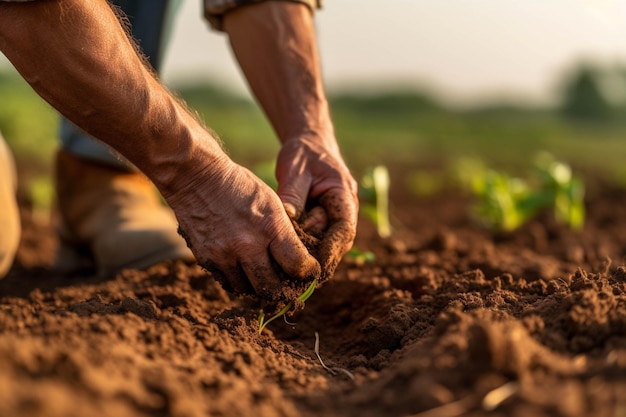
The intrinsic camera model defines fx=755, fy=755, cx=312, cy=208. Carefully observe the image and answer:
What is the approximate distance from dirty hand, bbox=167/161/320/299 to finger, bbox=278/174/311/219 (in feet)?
0.44

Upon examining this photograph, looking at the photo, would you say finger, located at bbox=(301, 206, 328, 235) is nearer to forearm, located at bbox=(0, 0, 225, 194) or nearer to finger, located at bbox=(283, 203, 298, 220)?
finger, located at bbox=(283, 203, 298, 220)

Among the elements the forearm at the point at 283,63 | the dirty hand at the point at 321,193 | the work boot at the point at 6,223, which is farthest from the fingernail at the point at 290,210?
the work boot at the point at 6,223

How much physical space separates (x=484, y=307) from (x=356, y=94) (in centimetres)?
1592

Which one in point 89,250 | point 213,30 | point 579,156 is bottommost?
point 579,156

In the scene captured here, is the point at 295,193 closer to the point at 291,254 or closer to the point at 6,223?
the point at 291,254

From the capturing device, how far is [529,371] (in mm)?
1380

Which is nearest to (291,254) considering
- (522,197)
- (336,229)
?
(336,229)

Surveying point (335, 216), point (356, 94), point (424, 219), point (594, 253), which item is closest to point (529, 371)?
point (335, 216)

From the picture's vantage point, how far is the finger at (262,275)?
192 centimetres

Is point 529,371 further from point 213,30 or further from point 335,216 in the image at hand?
point 213,30

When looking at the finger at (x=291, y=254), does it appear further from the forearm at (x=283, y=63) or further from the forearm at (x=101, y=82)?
the forearm at (x=283, y=63)

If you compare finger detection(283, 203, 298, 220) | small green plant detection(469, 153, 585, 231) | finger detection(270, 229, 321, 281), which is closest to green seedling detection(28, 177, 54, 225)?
small green plant detection(469, 153, 585, 231)

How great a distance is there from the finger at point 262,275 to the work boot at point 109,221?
32.5 inches

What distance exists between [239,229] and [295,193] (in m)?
0.30
